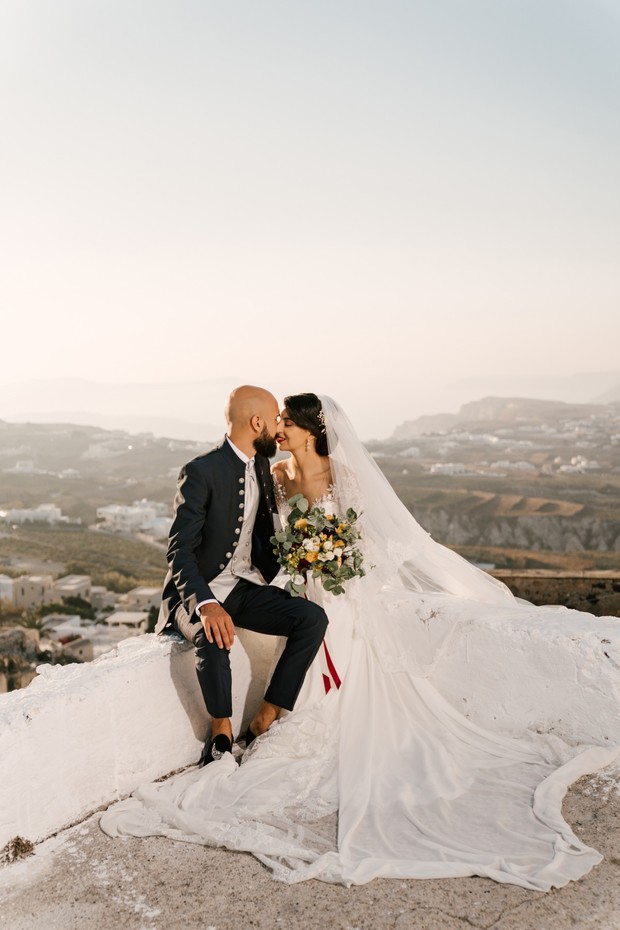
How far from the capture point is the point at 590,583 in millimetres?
14766

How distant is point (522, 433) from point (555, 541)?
73.7 feet

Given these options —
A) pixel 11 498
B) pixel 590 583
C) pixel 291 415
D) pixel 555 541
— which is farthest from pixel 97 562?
pixel 291 415

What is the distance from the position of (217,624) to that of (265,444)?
0.79m

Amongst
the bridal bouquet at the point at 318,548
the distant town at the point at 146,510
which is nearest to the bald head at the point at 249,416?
the bridal bouquet at the point at 318,548

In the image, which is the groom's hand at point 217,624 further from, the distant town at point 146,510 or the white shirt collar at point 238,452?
the distant town at point 146,510

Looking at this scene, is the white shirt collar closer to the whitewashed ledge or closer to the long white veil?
the long white veil

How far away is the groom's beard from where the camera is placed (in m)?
3.19

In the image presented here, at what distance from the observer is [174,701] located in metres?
2.90

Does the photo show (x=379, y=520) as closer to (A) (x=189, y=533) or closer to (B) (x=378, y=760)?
(A) (x=189, y=533)

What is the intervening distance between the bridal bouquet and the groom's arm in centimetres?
Result: 35

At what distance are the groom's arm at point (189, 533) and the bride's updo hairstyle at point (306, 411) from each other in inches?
23.0

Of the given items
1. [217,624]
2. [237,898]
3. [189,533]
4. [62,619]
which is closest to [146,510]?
[62,619]

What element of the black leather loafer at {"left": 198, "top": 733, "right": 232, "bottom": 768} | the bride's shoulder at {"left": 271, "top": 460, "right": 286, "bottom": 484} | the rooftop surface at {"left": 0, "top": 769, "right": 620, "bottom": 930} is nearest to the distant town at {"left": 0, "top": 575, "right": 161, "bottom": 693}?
the bride's shoulder at {"left": 271, "top": 460, "right": 286, "bottom": 484}

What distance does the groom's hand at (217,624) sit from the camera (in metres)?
2.75
